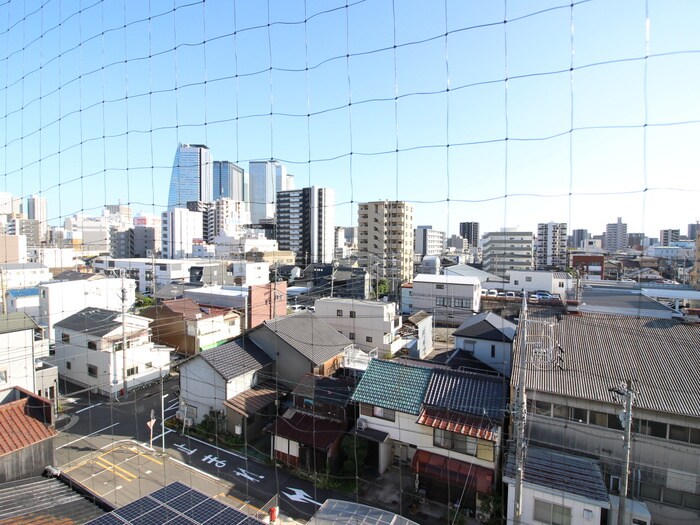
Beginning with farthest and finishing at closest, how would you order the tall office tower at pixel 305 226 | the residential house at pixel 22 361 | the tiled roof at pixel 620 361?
1. the tall office tower at pixel 305 226
2. the residential house at pixel 22 361
3. the tiled roof at pixel 620 361

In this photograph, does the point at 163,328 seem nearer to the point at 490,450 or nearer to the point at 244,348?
the point at 244,348

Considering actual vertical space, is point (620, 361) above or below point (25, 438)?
above

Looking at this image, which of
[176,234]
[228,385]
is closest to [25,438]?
[228,385]

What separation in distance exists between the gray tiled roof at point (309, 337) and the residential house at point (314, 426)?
0.54m

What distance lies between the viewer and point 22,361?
4.21 m

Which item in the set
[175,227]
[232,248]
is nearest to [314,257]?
[232,248]

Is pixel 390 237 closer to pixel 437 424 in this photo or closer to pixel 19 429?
pixel 437 424

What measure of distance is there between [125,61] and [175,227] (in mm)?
14831

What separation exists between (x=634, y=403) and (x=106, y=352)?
531cm

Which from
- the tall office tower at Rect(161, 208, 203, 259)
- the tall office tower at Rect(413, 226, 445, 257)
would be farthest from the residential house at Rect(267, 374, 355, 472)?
the tall office tower at Rect(413, 226, 445, 257)

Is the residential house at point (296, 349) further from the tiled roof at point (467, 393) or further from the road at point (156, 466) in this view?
the tiled roof at point (467, 393)

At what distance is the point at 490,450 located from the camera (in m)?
2.78

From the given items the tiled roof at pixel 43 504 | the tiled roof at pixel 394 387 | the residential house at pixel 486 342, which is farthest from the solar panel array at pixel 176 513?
the residential house at pixel 486 342

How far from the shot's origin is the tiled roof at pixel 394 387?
3176mm
